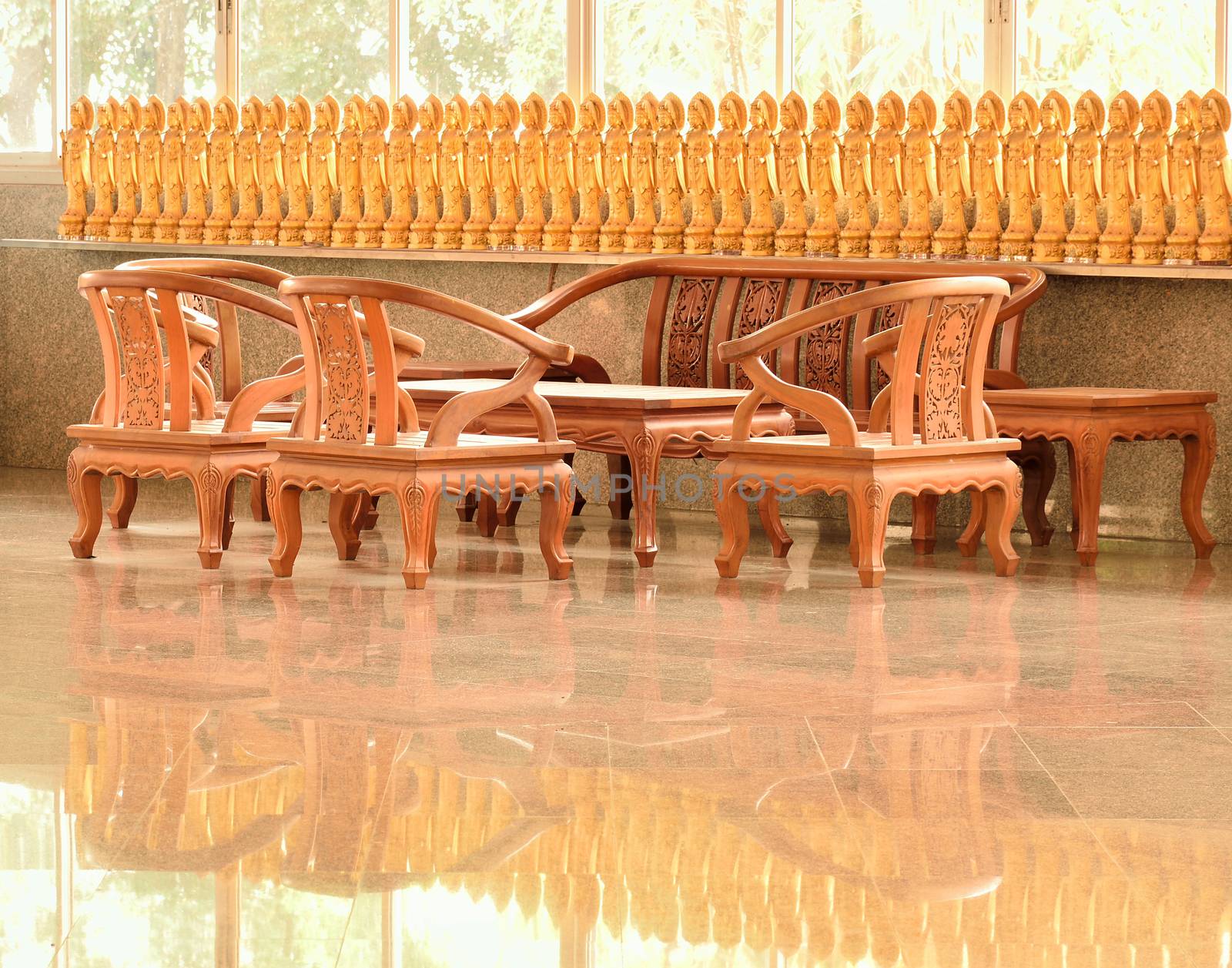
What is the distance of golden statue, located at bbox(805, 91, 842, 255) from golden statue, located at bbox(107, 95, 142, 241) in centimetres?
348

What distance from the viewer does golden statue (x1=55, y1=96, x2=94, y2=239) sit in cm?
997

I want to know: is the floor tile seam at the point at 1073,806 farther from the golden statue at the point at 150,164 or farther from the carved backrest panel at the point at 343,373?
the golden statue at the point at 150,164

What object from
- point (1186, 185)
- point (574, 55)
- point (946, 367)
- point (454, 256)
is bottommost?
point (946, 367)

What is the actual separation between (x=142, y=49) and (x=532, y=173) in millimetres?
2465

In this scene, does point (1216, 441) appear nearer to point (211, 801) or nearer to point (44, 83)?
point (211, 801)

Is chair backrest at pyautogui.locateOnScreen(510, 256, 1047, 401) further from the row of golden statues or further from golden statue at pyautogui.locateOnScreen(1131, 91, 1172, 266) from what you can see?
golden statue at pyautogui.locateOnScreen(1131, 91, 1172, 266)

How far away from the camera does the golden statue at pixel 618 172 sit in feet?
28.7

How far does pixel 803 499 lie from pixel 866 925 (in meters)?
6.01

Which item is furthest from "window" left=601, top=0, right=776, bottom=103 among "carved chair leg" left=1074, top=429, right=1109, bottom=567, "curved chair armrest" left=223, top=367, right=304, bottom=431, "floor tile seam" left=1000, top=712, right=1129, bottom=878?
"floor tile seam" left=1000, top=712, right=1129, bottom=878

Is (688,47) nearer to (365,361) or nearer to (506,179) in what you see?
(506,179)

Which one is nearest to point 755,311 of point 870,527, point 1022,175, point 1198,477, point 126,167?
point 1022,175

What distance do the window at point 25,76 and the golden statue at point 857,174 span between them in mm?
4342

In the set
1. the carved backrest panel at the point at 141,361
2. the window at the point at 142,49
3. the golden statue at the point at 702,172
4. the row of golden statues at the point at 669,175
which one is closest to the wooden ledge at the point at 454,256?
the row of golden statues at the point at 669,175

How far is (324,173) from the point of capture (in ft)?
30.9
